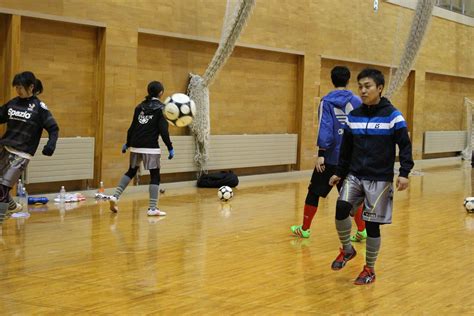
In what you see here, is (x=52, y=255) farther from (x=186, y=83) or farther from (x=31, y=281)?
(x=186, y=83)

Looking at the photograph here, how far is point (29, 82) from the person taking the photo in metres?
8.46

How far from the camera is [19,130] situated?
27.8 ft

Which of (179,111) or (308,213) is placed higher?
(179,111)

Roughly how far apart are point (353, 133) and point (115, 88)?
8072 mm

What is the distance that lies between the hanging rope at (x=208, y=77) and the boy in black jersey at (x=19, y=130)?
7.36 metres

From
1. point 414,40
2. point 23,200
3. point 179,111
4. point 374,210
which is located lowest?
point 23,200

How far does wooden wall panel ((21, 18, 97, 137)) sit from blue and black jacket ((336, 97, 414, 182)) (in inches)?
301

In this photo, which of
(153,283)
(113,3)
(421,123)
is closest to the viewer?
(153,283)

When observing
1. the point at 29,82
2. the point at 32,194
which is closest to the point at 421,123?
the point at 32,194

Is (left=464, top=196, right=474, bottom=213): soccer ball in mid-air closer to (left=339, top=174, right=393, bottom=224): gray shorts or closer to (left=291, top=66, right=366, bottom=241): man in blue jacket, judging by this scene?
(left=291, top=66, right=366, bottom=241): man in blue jacket

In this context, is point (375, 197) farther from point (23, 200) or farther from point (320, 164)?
point (23, 200)

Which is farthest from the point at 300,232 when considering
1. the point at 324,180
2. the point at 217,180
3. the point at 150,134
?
the point at 217,180

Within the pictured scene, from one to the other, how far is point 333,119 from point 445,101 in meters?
20.0

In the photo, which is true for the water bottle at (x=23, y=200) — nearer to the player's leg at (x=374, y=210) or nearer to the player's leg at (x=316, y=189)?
the player's leg at (x=316, y=189)
